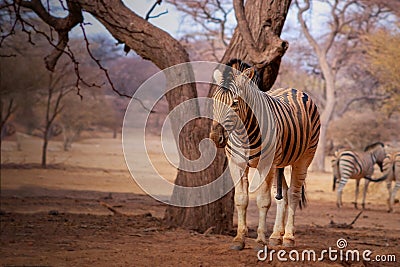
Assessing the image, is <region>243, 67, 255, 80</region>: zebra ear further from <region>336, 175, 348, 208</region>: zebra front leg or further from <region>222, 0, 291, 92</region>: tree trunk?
<region>336, 175, 348, 208</region>: zebra front leg

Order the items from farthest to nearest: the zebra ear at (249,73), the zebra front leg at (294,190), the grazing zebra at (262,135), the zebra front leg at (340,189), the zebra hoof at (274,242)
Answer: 1. the zebra front leg at (340,189)
2. the zebra front leg at (294,190)
3. the zebra hoof at (274,242)
4. the zebra ear at (249,73)
5. the grazing zebra at (262,135)

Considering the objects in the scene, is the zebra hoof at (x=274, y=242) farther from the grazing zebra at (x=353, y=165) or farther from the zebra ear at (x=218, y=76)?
the grazing zebra at (x=353, y=165)

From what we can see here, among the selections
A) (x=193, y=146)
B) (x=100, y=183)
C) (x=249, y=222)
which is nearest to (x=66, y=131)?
(x=100, y=183)

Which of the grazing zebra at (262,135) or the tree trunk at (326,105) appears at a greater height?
the tree trunk at (326,105)

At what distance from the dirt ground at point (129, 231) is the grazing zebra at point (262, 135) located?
387 mm

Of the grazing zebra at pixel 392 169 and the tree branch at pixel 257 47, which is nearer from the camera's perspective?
the tree branch at pixel 257 47

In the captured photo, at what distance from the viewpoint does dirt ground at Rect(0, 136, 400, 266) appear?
4.96 m

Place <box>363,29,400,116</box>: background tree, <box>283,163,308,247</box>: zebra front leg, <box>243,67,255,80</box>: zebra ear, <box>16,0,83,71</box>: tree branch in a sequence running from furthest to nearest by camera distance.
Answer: <box>363,29,400,116</box>: background tree, <box>16,0,83,71</box>: tree branch, <box>283,163,308,247</box>: zebra front leg, <box>243,67,255,80</box>: zebra ear

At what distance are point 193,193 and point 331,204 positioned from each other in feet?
28.7

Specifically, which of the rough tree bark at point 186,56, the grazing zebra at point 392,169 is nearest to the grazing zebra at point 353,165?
the grazing zebra at point 392,169

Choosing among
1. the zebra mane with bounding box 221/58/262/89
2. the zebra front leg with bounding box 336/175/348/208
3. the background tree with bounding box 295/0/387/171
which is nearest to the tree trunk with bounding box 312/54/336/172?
the background tree with bounding box 295/0/387/171

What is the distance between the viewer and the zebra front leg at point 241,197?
4.73 m

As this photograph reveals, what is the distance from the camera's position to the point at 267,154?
4.69 metres

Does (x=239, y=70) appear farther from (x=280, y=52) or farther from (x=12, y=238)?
(x=12, y=238)
